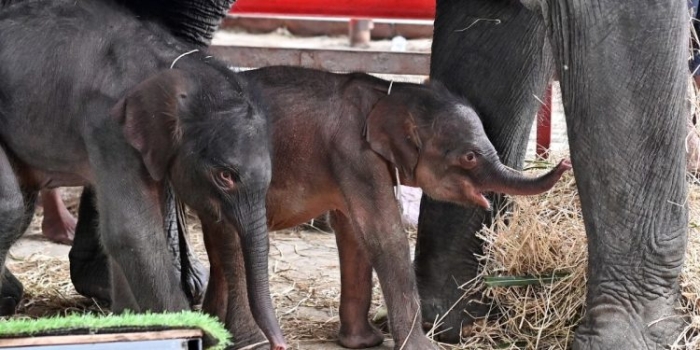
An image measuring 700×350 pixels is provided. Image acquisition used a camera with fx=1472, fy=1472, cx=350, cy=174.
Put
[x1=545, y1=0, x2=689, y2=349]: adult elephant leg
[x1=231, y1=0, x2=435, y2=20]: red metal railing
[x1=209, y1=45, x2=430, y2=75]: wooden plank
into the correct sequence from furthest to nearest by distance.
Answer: [x1=209, y1=45, x2=430, y2=75]: wooden plank < [x1=231, y1=0, x2=435, y2=20]: red metal railing < [x1=545, y1=0, x2=689, y2=349]: adult elephant leg

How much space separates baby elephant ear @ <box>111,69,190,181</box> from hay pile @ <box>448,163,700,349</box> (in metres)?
1.14

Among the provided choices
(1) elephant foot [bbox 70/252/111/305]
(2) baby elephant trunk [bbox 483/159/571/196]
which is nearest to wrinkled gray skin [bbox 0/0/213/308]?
(1) elephant foot [bbox 70/252/111/305]

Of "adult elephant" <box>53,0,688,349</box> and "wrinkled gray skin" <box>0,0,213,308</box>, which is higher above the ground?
"adult elephant" <box>53,0,688,349</box>

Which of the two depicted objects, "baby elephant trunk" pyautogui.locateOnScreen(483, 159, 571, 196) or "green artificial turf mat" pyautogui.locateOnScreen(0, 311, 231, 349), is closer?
"green artificial turf mat" pyautogui.locateOnScreen(0, 311, 231, 349)

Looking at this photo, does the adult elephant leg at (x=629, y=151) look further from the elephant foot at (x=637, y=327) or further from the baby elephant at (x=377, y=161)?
the baby elephant at (x=377, y=161)

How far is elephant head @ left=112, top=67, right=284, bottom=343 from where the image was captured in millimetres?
3635

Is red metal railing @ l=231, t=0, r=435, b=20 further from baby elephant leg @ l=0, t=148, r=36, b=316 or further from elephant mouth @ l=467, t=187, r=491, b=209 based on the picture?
baby elephant leg @ l=0, t=148, r=36, b=316

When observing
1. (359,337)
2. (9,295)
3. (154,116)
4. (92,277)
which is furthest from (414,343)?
(9,295)

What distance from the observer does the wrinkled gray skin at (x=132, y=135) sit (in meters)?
3.66

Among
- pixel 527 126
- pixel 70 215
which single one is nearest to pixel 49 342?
pixel 527 126

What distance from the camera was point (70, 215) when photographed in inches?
246

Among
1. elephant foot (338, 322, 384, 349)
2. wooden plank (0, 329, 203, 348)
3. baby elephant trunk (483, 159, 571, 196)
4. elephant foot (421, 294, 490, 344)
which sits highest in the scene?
baby elephant trunk (483, 159, 571, 196)

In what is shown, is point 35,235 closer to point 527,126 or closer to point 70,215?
point 70,215

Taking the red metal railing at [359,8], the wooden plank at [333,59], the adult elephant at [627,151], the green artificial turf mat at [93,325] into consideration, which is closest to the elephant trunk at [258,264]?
the green artificial turf mat at [93,325]
